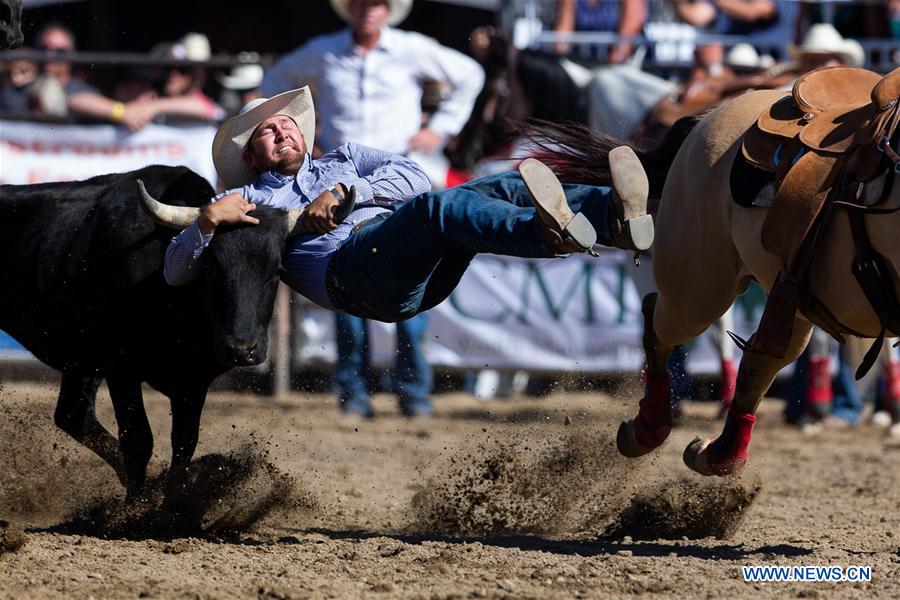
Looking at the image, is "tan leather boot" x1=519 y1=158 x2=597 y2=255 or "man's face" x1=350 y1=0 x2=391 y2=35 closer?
"tan leather boot" x1=519 y1=158 x2=597 y2=255

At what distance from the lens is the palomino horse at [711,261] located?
4441 mm

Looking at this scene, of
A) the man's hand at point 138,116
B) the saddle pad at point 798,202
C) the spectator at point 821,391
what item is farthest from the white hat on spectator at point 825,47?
the saddle pad at point 798,202

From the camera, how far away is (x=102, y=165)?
9141 millimetres

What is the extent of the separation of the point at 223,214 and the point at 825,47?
211 inches

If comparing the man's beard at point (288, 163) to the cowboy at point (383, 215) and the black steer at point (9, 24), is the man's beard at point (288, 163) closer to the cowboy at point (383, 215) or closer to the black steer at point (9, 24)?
the cowboy at point (383, 215)

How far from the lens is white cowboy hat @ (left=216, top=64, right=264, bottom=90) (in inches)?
385

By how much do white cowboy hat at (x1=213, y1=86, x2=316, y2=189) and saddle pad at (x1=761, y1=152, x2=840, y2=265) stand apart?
69.3 inches

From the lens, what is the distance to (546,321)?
30.2ft

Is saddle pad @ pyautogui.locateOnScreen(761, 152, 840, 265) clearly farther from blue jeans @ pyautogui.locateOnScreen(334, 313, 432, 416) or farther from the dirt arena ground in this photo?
blue jeans @ pyautogui.locateOnScreen(334, 313, 432, 416)

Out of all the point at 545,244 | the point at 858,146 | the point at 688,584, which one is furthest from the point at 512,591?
the point at 858,146

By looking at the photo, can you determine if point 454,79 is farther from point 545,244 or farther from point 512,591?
point 512,591

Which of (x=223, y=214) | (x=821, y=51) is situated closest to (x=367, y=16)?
(x=821, y=51)

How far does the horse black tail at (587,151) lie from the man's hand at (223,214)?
4.06 feet

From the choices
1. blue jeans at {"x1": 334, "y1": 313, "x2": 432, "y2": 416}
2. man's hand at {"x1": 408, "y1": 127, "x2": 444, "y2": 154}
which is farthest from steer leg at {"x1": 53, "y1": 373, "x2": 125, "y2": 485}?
man's hand at {"x1": 408, "y1": 127, "x2": 444, "y2": 154}
